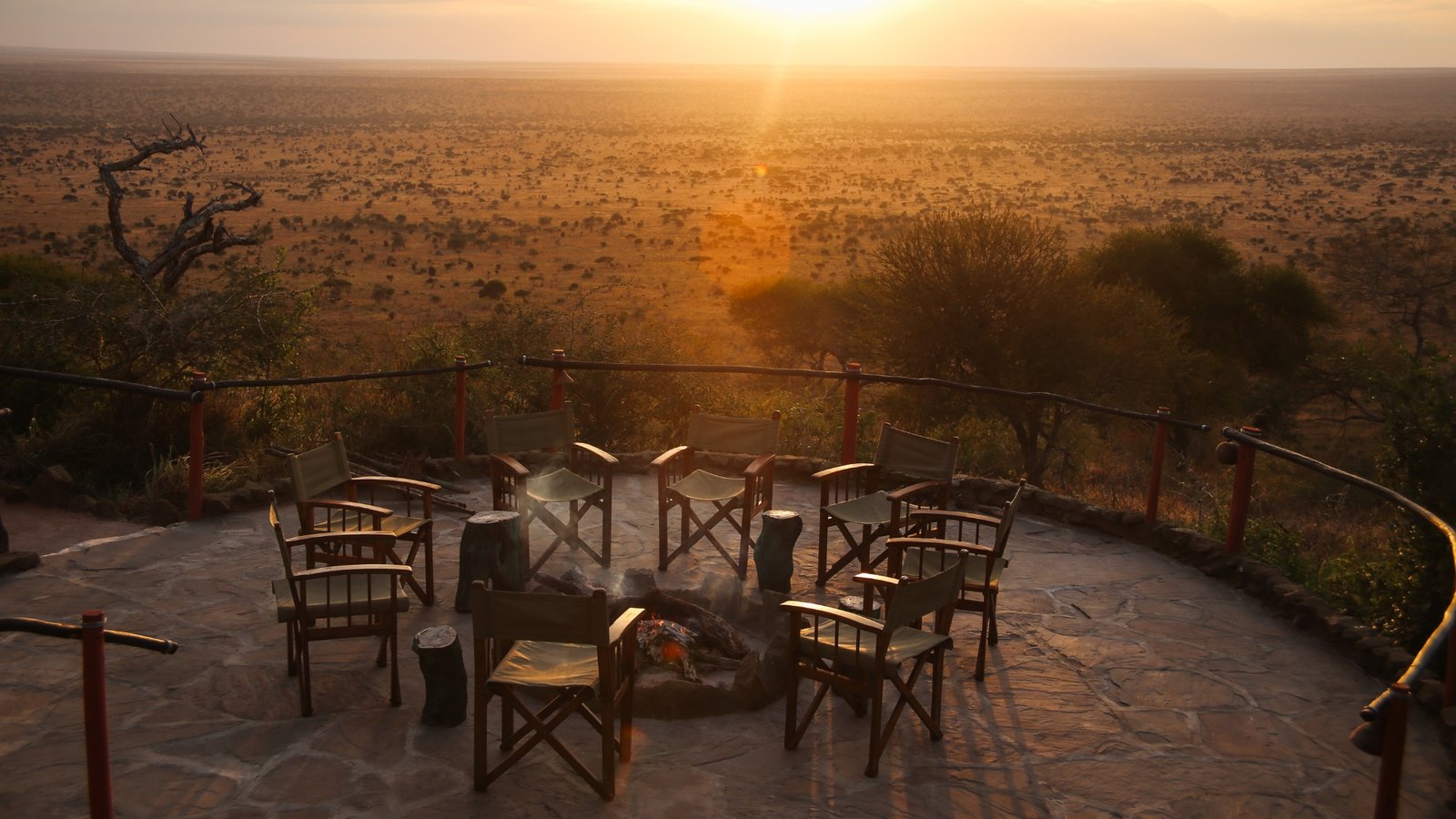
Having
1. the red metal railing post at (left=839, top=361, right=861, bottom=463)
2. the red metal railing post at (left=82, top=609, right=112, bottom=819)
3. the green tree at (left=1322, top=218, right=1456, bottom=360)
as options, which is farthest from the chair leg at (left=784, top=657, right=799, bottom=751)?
the green tree at (left=1322, top=218, right=1456, bottom=360)

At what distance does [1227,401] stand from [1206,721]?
18.3m

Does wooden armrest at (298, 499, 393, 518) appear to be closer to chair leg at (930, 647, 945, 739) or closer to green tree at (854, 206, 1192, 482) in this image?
chair leg at (930, 647, 945, 739)

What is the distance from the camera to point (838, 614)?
4.91 m

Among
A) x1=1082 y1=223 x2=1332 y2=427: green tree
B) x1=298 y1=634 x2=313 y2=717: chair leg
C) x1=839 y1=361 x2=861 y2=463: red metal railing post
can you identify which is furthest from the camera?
x1=1082 y1=223 x2=1332 y2=427: green tree

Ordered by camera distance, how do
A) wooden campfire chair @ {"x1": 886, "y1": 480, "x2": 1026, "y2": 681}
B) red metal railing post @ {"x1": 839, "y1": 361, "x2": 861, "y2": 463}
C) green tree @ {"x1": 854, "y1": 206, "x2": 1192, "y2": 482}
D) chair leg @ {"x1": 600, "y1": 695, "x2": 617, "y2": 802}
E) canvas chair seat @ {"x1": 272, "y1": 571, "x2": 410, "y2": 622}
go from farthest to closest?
green tree @ {"x1": 854, "y1": 206, "x2": 1192, "y2": 482}
red metal railing post @ {"x1": 839, "y1": 361, "x2": 861, "y2": 463}
wooden campfire chair @ {"x1": 886, "y1": 480, "x2": 1026, "y2": 681}
canvas chair seat @ {"x1": 272, "y1": 571, "x2": 410, "y2": 622}
chair leg @ {"x1": 600, "y1": 695, "x2": 617, "y2": 802}

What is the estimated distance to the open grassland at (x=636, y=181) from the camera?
Result: 32812 millimetres

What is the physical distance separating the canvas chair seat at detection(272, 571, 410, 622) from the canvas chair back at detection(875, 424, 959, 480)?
10.3ft

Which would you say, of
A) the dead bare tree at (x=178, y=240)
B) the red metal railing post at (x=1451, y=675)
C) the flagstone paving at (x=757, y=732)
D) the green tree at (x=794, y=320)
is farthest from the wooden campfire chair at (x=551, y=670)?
the green tree at (x=794, y=320)

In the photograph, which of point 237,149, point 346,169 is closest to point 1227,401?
point 346,169

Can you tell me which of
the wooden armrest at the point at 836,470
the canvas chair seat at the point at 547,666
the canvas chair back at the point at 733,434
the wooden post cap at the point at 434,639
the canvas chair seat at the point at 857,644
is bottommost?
the wooden post cap at the point at 434,639

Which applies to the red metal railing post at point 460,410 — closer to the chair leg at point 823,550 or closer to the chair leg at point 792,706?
the chair leg at point 823,550

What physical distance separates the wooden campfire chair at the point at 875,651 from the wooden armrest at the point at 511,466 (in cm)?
236

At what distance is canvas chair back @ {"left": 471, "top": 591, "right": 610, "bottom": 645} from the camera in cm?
455

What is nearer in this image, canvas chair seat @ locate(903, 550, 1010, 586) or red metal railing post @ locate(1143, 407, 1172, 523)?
canvas chair seat @ locate(903, 550, 1010, 586)
